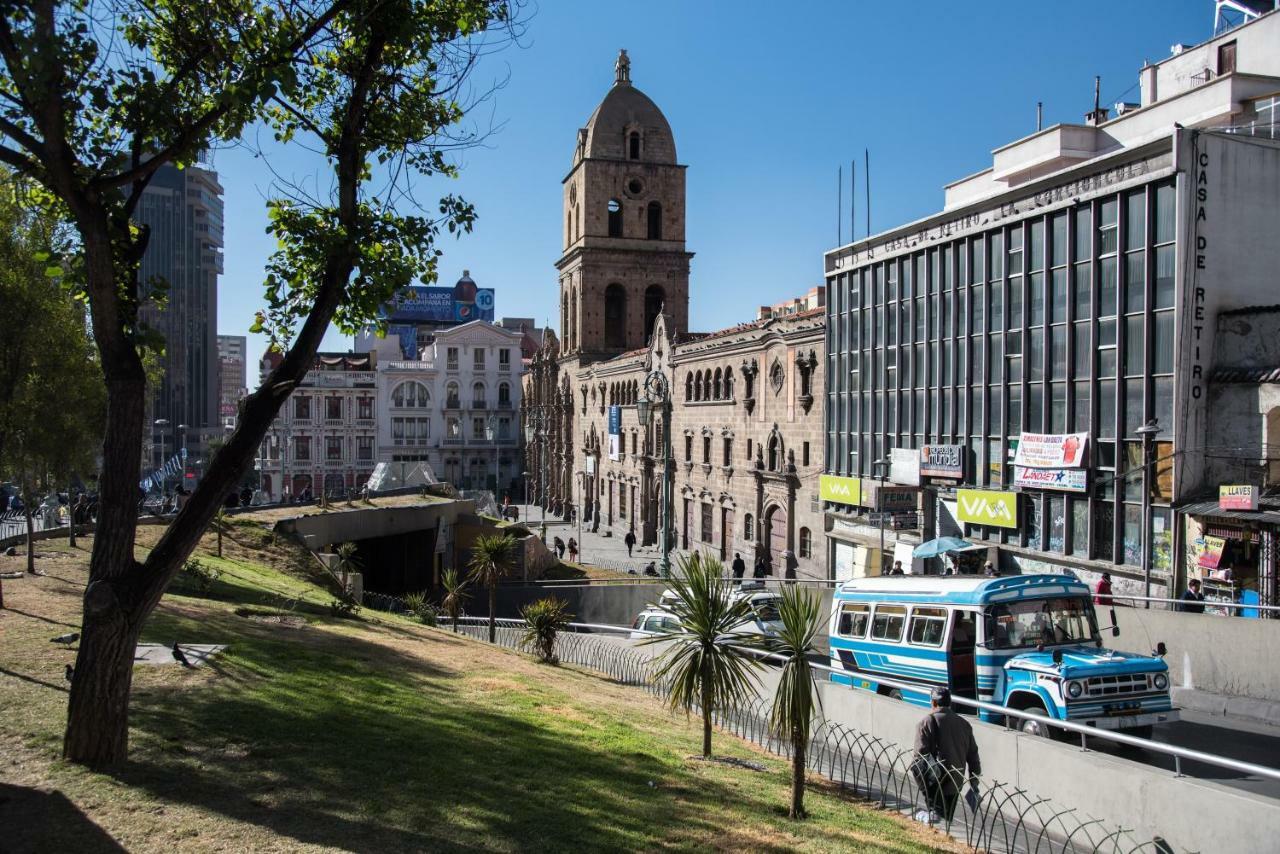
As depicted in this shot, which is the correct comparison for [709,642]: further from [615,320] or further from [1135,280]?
[615,320]

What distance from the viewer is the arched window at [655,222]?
232 ft

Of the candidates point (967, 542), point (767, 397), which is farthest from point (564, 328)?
point (967, 542)

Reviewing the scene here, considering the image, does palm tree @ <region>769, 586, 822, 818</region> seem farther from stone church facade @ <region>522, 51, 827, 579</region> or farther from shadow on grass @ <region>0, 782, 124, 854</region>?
stone church facade @ <region>522, 51, 827, 579</region>

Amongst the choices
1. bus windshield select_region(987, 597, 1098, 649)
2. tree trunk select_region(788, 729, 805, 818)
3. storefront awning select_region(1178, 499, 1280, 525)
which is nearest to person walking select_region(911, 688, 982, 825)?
tree trunk select_region(788, 729, 805, 818)

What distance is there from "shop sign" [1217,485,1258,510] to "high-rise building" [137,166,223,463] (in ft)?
367

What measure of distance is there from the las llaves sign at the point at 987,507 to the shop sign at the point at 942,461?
660 millimetres

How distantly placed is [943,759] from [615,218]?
63379mm

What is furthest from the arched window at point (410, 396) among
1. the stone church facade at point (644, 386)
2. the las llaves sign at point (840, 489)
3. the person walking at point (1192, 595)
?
the person walking at point (1192, 595)

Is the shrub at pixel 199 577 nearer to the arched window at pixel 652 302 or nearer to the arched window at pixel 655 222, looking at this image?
the arched window at pixel 652 302

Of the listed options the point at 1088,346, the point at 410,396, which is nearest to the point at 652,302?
the point at 410,396

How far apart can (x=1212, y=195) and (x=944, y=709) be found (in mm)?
17487

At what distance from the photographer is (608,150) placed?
69688 mm

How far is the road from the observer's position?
41.8ft

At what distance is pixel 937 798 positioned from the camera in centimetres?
1074
